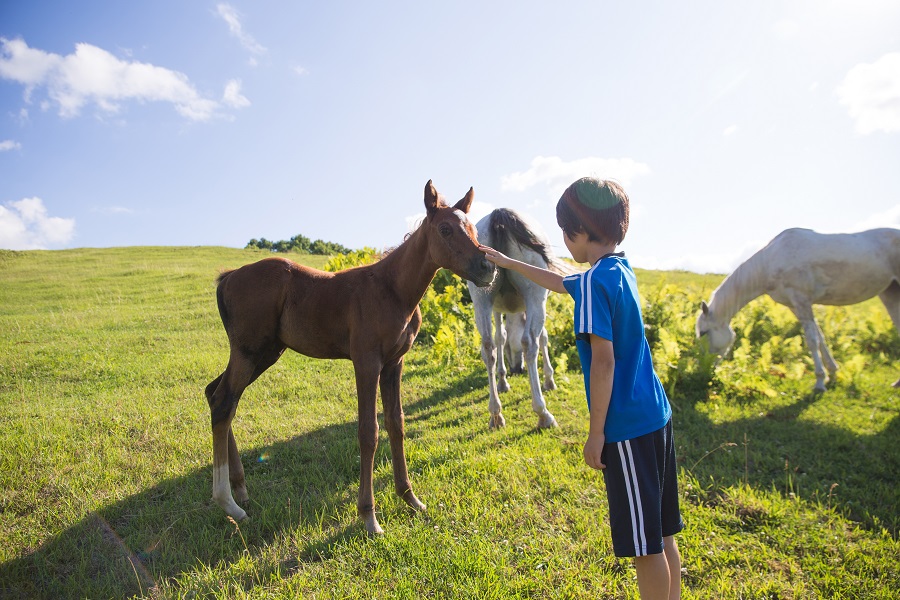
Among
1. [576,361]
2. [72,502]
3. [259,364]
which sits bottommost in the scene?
[72,502]

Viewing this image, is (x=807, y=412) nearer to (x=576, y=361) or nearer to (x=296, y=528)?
(x=576, y=361)

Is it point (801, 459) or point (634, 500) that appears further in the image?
point (801, 459)

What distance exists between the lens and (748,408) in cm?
676

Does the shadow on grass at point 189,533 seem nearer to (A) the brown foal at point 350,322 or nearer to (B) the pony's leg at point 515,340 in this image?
(A) the brown foal at point 350,322

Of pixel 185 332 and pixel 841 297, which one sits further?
pixel 185 332

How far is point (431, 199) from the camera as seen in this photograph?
3.42 metres

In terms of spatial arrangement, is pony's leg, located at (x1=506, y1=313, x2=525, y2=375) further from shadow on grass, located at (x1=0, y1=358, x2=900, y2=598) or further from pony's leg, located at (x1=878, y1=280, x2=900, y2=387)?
pony's leg, located at (x1=878, y1=280, x2=900, y2=387)

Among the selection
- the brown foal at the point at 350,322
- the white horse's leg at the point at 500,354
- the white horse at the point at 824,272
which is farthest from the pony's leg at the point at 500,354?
the white horse at the point at 824,272

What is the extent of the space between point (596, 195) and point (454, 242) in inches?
48.5

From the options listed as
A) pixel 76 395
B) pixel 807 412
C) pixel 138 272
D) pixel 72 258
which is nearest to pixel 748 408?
pixel 807 412

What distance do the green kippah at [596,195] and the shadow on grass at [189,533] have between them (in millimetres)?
2922

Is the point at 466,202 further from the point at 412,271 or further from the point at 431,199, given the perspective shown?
the point at 412,271

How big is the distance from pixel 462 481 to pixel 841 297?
27.6 ft

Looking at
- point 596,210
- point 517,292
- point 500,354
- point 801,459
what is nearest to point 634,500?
point 596,210
